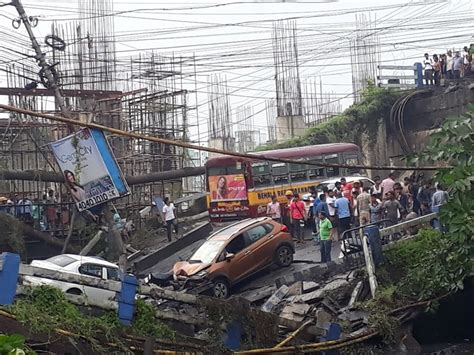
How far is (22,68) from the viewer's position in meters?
30.0

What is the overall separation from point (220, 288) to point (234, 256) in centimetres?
97

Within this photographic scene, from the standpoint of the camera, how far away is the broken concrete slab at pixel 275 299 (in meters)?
14.5

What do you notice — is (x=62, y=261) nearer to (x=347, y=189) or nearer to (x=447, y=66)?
(x=347, y=189)

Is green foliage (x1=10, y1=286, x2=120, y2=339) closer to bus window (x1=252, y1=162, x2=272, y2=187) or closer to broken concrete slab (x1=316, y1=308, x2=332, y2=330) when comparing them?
broken concrete slab (x1=316, y1=308, x2=332, y2=330)

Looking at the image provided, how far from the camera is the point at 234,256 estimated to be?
18.7m

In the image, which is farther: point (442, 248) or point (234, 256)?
point (234, 256)

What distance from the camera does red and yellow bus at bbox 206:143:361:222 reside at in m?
29.4

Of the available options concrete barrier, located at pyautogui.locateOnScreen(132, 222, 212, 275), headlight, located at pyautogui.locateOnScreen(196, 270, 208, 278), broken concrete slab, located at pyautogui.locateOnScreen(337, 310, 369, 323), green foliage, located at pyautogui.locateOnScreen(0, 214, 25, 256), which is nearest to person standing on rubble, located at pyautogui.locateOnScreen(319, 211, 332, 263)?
headlight, located at pyautogui.locateOnScreen(196, 270, 208, 278)

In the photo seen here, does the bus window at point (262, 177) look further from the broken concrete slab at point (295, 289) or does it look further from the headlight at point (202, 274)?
the broken concrete slab at point (295, 289)

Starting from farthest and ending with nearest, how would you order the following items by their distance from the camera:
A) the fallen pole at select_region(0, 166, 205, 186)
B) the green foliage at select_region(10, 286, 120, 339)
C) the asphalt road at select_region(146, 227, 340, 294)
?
the fallen pole at select_region(0, 166, 205, 186)
the asphalt road at select_region(146, 227, 340, 294)
the green foliage at select_region(10, 286, 120, 339)

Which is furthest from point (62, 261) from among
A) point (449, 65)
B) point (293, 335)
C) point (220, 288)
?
point (449, 65)

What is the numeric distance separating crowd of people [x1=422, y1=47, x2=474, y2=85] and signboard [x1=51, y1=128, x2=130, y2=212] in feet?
55.5

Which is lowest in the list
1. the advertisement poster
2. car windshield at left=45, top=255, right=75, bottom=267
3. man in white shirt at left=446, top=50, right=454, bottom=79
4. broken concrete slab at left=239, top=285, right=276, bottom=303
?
broken concrete slab at left=239, top=285, right=276, bottom=303

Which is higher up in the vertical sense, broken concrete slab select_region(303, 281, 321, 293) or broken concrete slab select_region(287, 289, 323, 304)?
broken concrete slab select_region(303, 281, 321, 293)
